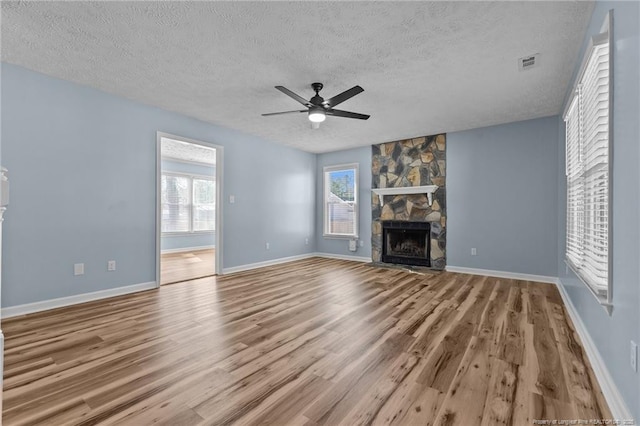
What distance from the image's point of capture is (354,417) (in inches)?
61.4

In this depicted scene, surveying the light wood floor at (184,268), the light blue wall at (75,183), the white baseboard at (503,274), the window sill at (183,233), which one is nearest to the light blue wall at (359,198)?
the white baseboard at (503,274)

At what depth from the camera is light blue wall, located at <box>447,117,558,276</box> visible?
456 centimetres

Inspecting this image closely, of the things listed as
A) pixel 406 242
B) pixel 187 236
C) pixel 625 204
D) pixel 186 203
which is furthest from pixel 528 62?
pixel 187 236

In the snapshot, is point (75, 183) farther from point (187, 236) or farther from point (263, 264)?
point (187, 236)

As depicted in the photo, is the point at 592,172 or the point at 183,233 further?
the point at 183,233

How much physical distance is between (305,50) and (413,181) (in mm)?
3799

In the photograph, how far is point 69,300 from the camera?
3.41m

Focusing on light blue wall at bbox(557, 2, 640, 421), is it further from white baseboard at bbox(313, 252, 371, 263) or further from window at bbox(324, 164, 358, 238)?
window at bbox(324, 164, 358, 238)

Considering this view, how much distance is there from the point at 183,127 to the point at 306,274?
10.0 feet

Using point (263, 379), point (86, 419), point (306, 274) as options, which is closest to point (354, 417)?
point (263, 379)

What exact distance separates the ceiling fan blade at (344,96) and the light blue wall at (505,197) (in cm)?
310

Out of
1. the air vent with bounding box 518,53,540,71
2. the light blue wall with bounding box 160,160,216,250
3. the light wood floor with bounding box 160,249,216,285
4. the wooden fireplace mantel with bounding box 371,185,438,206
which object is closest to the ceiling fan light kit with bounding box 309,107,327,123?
the air vent with bounding box 518,53,540,71

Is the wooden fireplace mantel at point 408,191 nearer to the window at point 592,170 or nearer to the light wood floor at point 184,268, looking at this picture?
the window at point 592,170

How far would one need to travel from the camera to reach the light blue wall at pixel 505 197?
180 inches
